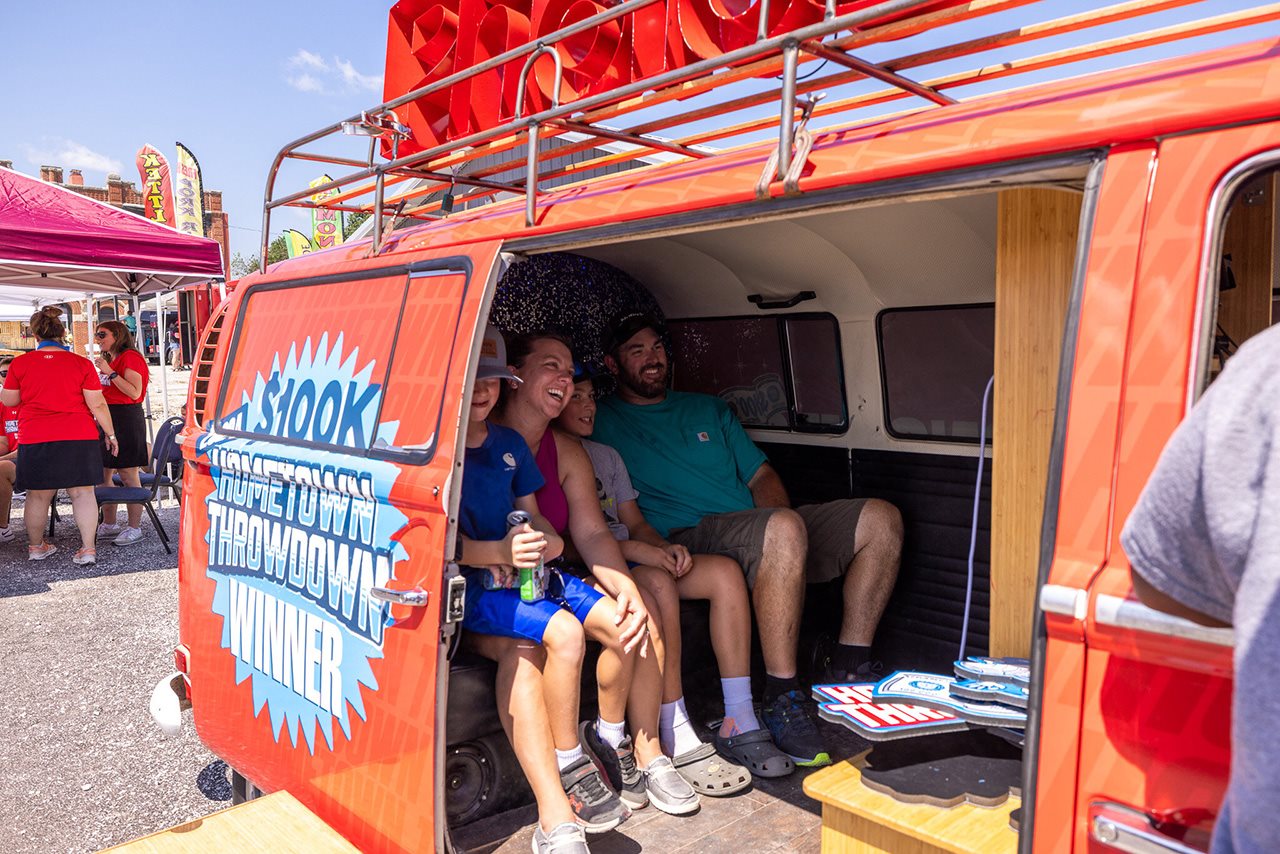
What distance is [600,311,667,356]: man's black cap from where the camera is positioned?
4.39m

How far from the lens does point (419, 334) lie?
2.62 meters

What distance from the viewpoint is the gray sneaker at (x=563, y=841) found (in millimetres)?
2631

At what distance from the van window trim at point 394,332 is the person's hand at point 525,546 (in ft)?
1.55

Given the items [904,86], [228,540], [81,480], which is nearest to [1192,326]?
[904,86]

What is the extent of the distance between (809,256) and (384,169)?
6.25 feet

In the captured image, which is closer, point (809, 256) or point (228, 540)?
point (228, 540)

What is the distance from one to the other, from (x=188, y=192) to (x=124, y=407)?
16.8 m

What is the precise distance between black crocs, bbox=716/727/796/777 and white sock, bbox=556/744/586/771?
0.67 meters

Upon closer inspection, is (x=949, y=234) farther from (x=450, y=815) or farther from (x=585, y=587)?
(x=450, y=815)

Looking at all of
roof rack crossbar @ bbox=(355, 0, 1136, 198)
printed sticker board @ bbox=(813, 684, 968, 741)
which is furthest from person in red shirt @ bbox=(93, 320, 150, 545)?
printed sticker board @ bbox=(813, 684, 968, 741)

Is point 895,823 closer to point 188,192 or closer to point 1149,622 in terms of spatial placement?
point 1149,622

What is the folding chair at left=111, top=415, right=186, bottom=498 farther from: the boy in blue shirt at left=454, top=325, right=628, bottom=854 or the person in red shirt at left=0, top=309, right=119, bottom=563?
the boy in blue shirt at left=454, top=325, right=628, bottom=854

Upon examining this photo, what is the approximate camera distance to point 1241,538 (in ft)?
3.22

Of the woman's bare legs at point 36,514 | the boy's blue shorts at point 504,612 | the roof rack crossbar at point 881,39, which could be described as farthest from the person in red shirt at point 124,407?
the roof rack crossbar at point 881,39
